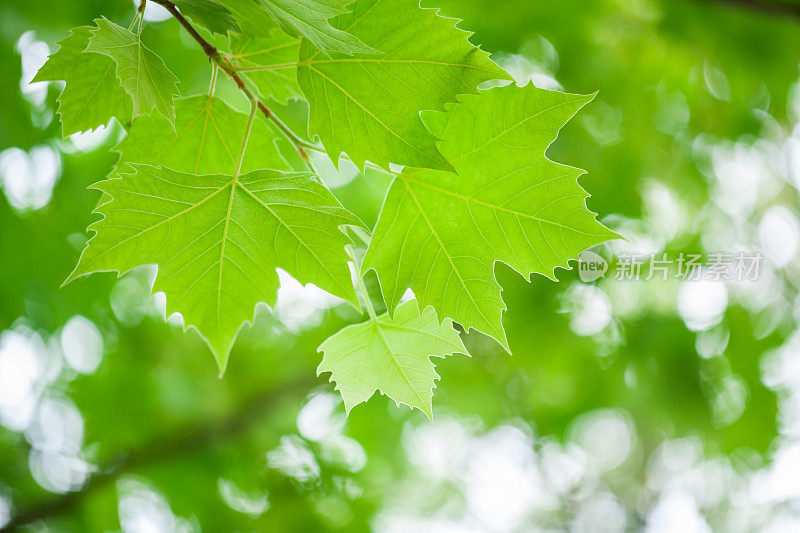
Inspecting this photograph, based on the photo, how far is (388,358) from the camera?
0.76 meters

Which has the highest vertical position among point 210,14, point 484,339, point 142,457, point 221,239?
point 210,14

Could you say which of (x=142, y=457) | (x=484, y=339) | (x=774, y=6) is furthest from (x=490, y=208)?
(x=142, y=457)

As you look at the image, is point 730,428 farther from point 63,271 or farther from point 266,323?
point 63,271

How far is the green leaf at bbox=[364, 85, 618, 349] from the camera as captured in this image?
0.69 metres

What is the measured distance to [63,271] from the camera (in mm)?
2217

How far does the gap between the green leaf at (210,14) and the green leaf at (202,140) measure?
0.19 metres

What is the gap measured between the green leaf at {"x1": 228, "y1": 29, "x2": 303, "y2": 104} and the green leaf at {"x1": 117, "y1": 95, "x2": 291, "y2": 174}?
50 millimetres

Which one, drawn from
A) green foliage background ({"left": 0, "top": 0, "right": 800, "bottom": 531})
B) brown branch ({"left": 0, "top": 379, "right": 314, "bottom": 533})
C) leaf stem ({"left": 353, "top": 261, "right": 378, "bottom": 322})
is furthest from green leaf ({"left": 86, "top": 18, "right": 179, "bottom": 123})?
brown branch ({"left": 0, "top": 379, "right": 314, "bottom": 533})

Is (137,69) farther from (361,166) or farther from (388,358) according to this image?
(388,358)

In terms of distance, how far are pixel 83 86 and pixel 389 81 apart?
0.33 m

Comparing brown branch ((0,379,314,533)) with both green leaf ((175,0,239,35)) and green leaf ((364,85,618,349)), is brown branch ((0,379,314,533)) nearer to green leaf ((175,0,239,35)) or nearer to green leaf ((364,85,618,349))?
green leaf ((364,85,618,349))

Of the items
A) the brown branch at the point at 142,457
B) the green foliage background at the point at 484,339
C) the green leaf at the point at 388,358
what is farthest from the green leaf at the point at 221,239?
the brown branch at the point at 142,457

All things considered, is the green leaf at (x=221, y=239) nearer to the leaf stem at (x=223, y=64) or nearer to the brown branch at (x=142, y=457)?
the leaf stem at (x=223, y=64)

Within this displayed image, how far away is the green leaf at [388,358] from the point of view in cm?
75
